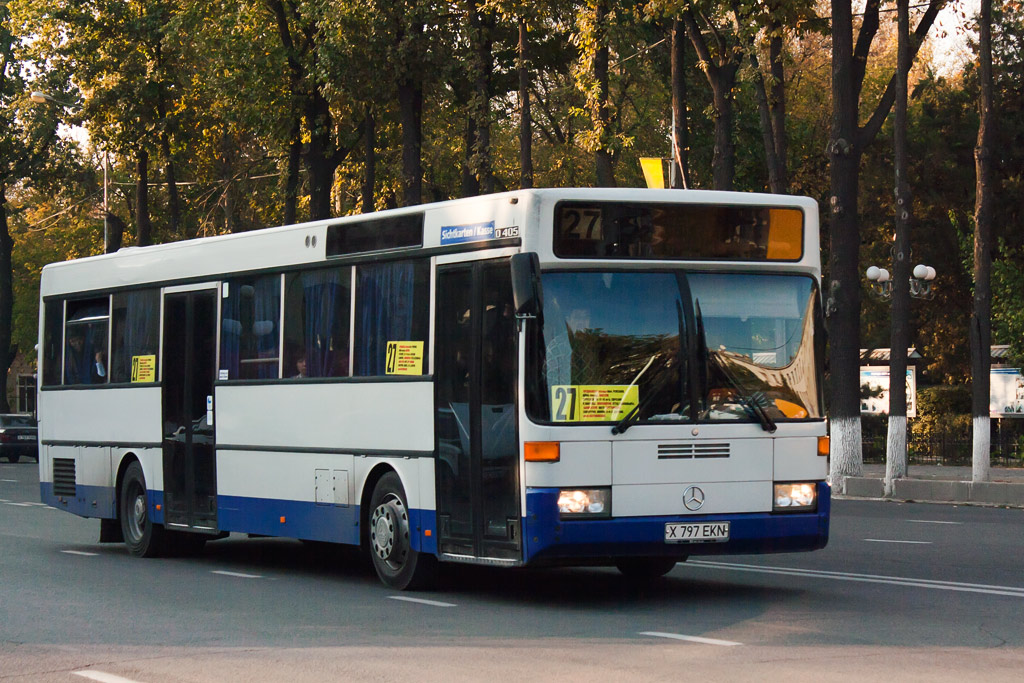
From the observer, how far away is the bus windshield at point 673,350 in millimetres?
11023

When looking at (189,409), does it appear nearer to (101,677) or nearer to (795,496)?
(795,496)

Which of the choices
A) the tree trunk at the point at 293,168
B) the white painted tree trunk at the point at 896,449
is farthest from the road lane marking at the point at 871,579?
the tree trunk at the point at 293,168

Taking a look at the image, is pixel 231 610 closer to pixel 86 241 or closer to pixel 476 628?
pixel 476 628

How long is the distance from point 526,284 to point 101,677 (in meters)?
3.74

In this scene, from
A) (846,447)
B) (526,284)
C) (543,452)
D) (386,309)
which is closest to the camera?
(526,284)

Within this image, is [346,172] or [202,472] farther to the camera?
[346,172]

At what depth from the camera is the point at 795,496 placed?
1150cm

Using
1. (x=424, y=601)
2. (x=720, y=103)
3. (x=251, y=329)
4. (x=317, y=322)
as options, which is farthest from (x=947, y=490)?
(x=424, y=601)

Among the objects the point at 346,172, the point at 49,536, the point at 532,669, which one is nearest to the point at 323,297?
the point at 532,669

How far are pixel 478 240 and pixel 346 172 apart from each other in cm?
3515

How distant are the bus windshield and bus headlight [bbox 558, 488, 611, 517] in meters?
0.49

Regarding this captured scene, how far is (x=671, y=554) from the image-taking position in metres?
11.2

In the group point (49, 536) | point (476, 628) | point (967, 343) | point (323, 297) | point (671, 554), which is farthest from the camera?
point (967, 343)

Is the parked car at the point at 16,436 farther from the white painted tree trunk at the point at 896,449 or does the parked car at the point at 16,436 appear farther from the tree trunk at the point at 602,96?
the white painted tree trunk at the point at 896,449
